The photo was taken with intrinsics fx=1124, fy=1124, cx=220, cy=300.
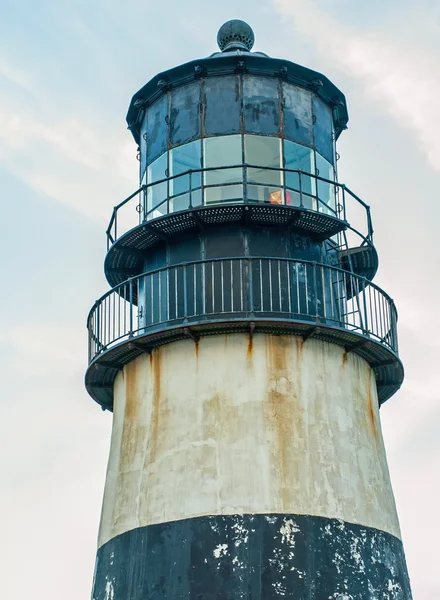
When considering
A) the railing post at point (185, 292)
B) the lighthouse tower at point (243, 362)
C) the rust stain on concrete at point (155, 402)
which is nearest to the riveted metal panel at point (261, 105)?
the lighthouse tower at point (243, 362)

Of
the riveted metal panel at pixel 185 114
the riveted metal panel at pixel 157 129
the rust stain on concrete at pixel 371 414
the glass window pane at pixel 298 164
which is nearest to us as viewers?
the rust stain on concrete at pixel 371 414

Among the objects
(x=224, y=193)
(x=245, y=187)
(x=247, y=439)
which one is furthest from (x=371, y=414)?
(x=224, y=193)

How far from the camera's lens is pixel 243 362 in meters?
21.8

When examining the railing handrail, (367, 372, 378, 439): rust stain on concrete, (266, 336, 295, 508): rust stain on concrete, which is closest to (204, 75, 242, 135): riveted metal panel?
the railing handrail

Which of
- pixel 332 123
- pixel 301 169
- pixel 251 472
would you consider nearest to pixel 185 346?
pixel 251 472

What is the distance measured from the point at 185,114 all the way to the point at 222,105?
858 mm

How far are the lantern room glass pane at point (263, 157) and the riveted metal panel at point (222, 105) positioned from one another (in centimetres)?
46

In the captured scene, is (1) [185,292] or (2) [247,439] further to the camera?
(1) [185,292]

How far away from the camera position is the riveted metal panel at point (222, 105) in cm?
2392

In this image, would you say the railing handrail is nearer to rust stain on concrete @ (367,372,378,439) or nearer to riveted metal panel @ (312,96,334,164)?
rust stain on concrete @ (367,372,378,439)

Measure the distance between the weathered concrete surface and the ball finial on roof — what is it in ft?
24.9

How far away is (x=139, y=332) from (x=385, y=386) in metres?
5.60

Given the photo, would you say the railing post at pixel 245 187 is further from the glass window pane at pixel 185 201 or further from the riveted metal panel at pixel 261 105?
the riveted metal panel at pixel 261 105

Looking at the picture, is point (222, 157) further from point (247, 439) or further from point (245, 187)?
point (247, 439)
